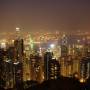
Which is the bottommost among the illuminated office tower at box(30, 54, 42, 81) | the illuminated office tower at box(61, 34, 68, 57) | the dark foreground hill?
the illuminated office tower at box(30, 54, 42, 81)

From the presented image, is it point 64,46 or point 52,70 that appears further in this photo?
point 64,46

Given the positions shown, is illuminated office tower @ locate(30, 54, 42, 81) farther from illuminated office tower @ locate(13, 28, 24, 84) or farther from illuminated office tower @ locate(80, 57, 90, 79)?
illuminated office tower @ locate(80, 57, 90, 79)

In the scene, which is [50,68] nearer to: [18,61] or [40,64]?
[40,64]

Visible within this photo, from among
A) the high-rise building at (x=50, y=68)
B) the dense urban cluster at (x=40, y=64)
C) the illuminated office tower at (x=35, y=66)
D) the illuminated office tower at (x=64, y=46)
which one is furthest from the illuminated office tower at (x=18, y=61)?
the illuminated office tower at (x=64, y=46)

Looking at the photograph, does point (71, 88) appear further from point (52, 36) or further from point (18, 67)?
point (52, 36)

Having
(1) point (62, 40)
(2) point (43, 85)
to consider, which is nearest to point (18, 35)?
(1) point (62, 40)

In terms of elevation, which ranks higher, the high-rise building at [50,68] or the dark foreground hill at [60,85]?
the dark foreground hill at [60,85]

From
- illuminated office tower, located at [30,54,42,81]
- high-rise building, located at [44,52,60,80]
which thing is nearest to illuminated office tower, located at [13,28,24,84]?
illuminated office tower, located at [30,54,42,81]

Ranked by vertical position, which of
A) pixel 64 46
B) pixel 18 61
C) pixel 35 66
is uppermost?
pixel 64 46

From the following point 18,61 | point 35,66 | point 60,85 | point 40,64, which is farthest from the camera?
point 35,66

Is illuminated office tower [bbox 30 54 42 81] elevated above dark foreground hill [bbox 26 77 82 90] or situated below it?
below

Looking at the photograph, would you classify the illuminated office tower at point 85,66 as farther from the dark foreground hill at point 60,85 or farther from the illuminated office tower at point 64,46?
the dark foreground hill at point 60,85

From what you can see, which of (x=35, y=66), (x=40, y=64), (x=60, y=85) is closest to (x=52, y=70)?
(x=40, y=64)
